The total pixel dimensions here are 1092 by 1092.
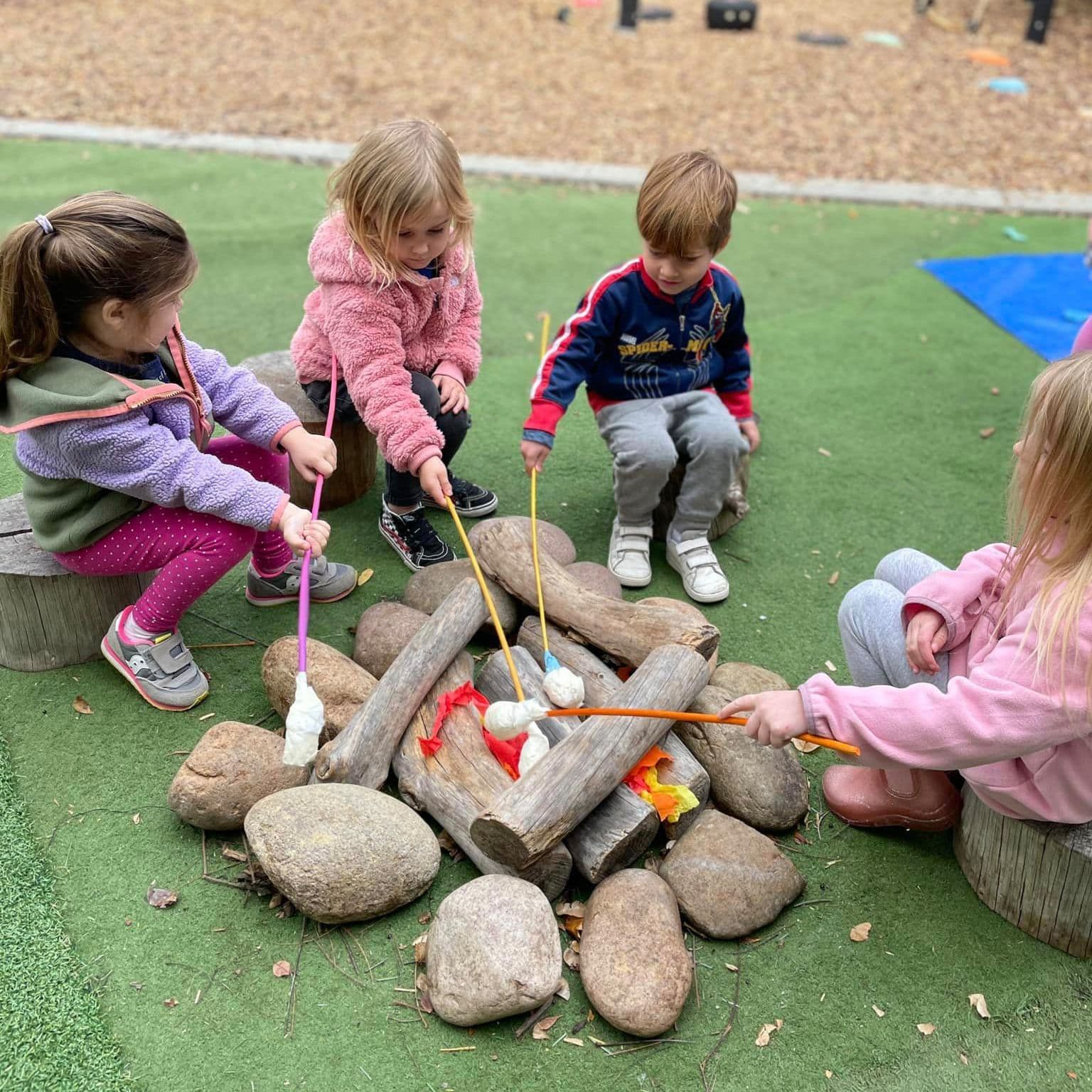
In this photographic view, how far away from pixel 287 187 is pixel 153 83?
106 inches

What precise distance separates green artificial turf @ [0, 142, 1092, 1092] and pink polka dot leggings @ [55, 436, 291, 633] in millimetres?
281

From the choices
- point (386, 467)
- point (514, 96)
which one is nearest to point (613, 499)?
point (386, 467)

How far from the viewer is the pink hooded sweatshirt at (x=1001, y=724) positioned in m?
1.97

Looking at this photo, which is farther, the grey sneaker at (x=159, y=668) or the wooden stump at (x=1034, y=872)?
the grey sneaker at (x=159, y=668)

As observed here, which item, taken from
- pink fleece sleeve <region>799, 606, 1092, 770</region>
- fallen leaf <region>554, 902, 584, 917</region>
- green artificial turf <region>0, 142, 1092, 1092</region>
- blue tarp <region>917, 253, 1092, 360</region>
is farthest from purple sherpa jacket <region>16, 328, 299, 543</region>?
blue tarp <region>917, 253, 1092, 360</region>

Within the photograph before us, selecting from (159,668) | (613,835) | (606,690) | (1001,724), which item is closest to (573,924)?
(613,835)

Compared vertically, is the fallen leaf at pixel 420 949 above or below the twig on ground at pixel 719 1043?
above

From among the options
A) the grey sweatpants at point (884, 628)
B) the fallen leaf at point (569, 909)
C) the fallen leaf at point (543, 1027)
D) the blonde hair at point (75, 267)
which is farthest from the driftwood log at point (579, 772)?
the blonde hair at point (75, 267)

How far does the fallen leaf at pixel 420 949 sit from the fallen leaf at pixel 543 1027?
0.26m

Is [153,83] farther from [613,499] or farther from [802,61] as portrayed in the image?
[613,499]

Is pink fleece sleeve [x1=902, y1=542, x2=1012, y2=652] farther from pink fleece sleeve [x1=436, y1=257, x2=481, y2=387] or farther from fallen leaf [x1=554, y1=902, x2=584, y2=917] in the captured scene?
pink fleece sleeve [x1=436, y1=257, x2=481, y2=387]

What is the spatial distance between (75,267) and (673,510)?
2003 mm

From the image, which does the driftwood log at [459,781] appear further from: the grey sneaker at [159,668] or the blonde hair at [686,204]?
the blonde hair at [686,204]

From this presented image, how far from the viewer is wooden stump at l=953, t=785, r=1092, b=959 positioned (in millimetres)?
2170
